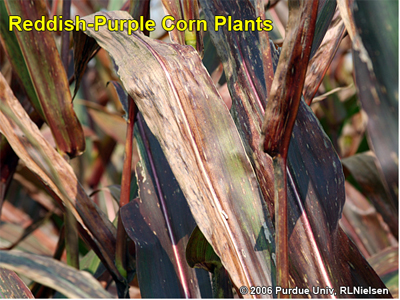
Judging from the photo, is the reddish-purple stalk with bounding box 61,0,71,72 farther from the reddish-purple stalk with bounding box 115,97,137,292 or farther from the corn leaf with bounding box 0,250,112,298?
the corn leaf with bounding box 0,250,112,298

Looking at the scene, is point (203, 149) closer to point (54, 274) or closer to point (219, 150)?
point (219, 150)

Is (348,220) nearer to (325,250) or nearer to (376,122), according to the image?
→ (325,250)

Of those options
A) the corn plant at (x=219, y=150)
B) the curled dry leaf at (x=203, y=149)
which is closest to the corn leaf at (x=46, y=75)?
the corn plant at (x=219, y=150)

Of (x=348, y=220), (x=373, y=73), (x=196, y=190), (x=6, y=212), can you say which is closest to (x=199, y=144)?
(x=196, y=190)

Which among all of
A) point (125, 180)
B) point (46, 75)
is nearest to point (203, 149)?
point (125, 180)

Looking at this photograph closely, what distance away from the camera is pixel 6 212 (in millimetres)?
1030

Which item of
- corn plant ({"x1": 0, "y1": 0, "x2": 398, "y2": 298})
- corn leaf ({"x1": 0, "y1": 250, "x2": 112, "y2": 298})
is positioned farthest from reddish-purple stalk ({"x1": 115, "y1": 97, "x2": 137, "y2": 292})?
corn leaf ({"x1": 0, "y1": 250, "x2": 112, "y2": 298})

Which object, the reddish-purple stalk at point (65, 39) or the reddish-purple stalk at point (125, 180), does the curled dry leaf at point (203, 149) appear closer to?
the reddish-purple stalk at point (125, 180)

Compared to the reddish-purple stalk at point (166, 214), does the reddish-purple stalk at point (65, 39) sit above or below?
above

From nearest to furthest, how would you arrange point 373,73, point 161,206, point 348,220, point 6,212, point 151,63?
point 373,73 → point 151,63 → point 161,206 → point 348,220 → point 6,212

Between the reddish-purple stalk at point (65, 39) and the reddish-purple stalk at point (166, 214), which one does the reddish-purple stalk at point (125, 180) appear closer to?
the reddish-purple stalk at point (166, 214)

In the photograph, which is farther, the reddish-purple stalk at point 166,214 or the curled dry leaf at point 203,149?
the reddish-purple stalk at point 166,214

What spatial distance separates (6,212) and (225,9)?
934mm

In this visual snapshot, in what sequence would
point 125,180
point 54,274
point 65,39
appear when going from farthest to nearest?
point 65,39 < point 125,180 < point 54,274
